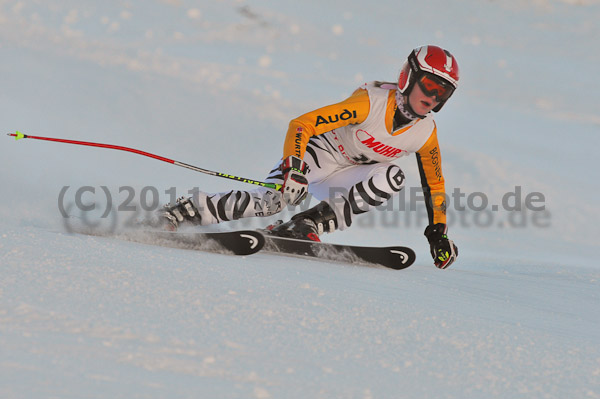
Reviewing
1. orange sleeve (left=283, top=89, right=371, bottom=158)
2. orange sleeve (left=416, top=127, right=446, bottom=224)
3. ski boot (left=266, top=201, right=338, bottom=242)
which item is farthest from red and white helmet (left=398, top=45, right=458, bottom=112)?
ski boot (left=266, top=201, right=338, bottom=242)

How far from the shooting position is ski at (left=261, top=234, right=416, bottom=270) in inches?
167

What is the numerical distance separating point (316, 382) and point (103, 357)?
2.02 feet

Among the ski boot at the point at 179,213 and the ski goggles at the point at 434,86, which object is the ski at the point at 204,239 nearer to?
the ski boot at the point at 179,213

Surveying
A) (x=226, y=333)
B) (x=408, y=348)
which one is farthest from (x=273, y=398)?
(x=408, y=348)

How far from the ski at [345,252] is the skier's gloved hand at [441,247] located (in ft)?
1.79

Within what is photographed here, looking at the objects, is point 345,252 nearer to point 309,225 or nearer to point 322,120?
point 309,225

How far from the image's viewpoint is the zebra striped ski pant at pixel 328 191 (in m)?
4.43

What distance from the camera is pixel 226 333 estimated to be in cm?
214

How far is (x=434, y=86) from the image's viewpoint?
4281mm

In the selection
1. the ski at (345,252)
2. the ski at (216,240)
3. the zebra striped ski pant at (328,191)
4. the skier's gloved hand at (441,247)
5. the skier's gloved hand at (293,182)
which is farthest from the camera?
the skier's gloved hand at (441,247)

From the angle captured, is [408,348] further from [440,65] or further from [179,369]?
[440,65]

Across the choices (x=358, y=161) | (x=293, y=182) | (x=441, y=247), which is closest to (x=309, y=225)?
(x=293, y=182)

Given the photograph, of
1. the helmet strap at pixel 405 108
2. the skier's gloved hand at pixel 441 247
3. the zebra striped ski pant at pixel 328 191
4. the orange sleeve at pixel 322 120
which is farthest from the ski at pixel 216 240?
the skier's gloved hand at pixel 441 247

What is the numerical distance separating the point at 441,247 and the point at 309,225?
3.38 ft
